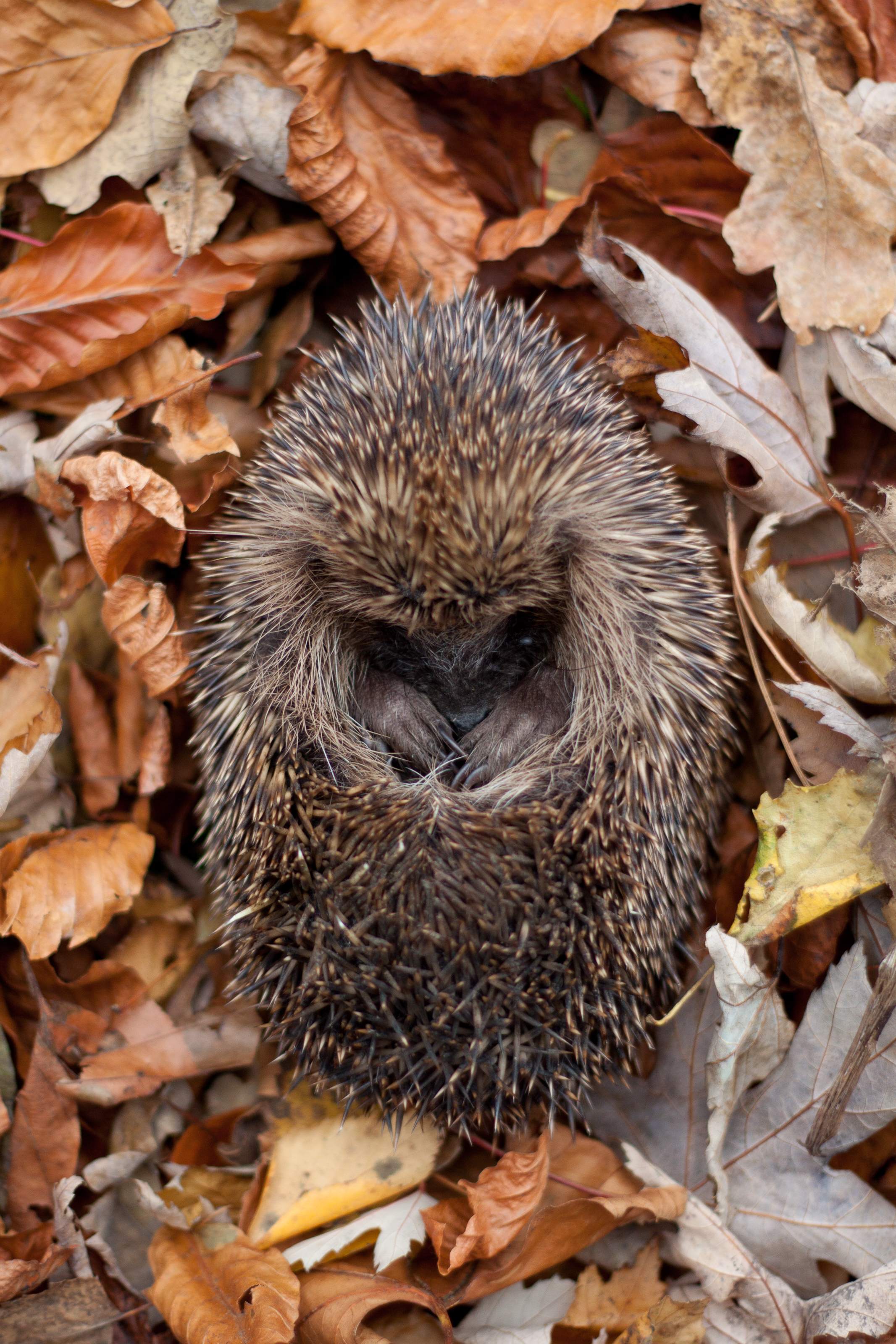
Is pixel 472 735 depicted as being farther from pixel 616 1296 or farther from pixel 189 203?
pixel 189 203

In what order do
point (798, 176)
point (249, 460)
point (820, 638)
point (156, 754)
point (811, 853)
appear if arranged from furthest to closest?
point (249, 460) < point (156, 754) < point (798, 176) < point (820, 638) < point (811, 853)

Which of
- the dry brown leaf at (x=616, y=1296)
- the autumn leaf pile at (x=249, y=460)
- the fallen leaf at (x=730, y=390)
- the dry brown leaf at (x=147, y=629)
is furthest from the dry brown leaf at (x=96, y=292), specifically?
the dry brown leaf at (x=616, y=1296)

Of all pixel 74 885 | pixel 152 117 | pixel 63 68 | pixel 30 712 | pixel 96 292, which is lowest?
pixel 74 885

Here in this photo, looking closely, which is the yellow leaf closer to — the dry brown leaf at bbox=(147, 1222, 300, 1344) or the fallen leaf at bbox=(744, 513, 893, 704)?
the fallen leaf at bbox=(744, 513, 893, 704)

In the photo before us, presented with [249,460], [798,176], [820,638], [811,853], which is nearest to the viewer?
[811,853]

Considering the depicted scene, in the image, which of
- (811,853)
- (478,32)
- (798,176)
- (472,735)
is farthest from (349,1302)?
(478,32)

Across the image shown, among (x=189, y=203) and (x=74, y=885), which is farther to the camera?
(x=189, y=203)

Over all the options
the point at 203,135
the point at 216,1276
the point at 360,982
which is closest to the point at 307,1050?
the point at 360,982
